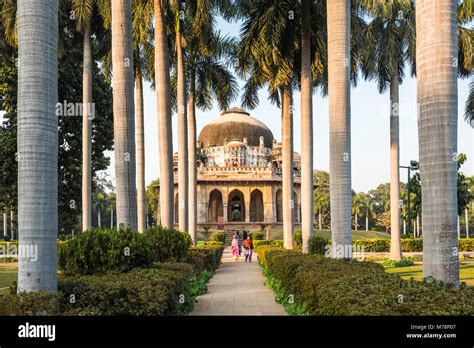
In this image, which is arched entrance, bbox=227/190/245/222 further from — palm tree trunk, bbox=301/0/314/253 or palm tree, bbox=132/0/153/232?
palm tree trunk, bbox=301/0/314/253

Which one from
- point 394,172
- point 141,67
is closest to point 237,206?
point 141,67

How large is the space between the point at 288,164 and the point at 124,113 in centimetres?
1036

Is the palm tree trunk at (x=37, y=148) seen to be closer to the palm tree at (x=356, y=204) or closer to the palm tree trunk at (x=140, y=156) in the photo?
the palm tree trunk at (x=140, y=156)

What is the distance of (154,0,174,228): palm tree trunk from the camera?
17.9 meters

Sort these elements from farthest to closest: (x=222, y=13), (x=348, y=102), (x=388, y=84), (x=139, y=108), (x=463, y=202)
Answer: (x=463, y=202)
(x=388, y=84)
(x=139, y=108)
(x=222, y=13)
(x=348, y=102)

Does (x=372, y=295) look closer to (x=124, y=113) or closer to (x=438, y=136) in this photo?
(x=438, y=136)

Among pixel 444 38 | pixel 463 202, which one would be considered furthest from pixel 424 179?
pixel 463 202

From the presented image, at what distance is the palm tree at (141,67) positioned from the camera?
62.7ft

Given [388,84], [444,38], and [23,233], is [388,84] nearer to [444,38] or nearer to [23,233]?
[444,38]

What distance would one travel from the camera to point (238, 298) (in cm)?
1312

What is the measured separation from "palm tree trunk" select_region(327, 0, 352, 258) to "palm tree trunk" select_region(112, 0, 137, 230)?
14.6ft

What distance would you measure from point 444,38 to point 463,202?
99.0 feet

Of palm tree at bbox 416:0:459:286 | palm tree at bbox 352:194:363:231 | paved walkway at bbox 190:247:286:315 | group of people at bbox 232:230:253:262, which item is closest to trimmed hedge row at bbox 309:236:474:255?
group of people at bbox 232:230:253:262

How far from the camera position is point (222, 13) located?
2067cm
